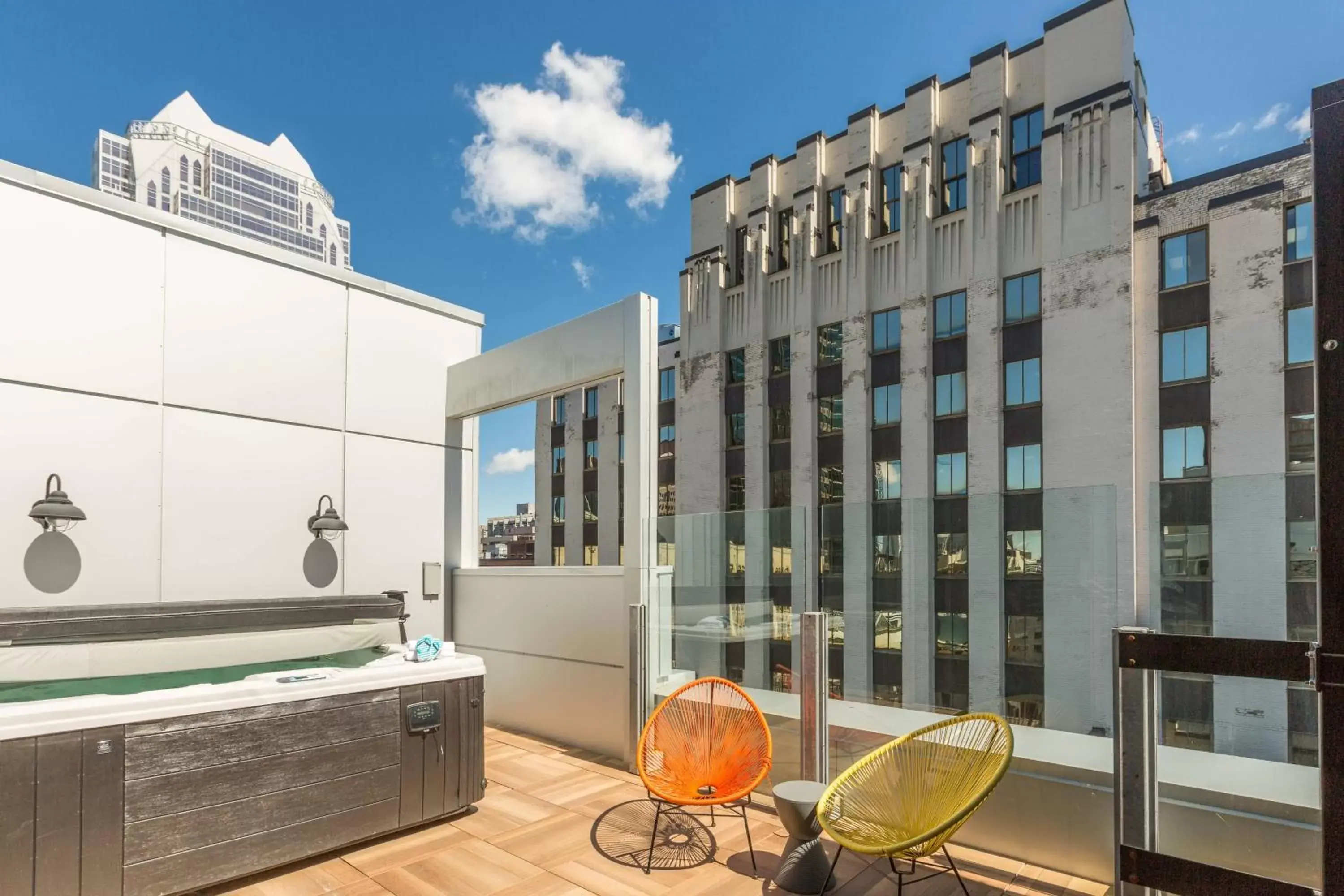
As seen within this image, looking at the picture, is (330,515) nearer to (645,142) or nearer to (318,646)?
(318,646)

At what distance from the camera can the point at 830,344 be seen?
19.9m

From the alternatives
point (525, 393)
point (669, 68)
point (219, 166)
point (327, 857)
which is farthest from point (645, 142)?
point (219, 166)

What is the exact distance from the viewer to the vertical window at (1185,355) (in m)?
14.0

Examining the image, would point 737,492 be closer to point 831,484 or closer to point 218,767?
point 831,484

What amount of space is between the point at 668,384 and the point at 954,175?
474 inches

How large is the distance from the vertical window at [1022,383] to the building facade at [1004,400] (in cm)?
4

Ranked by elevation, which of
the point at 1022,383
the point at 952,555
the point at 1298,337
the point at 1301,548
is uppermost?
the point at 1298,337

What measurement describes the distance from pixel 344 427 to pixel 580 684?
2.81 meters

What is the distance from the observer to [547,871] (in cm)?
324

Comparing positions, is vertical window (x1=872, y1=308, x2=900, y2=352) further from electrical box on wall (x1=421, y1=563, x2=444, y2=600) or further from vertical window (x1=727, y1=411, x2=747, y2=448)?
electrical box on wall (x1=421, y1=563, x2=444, y2=600)

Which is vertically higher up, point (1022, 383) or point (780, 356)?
point (780, 356)

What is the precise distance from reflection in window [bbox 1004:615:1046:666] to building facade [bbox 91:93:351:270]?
6075 cm

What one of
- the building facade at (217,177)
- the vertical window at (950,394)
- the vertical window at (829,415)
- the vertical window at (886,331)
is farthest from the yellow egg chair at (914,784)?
the building facade at (217,177)

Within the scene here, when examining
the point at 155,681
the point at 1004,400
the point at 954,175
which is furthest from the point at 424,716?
the point at 954,175
